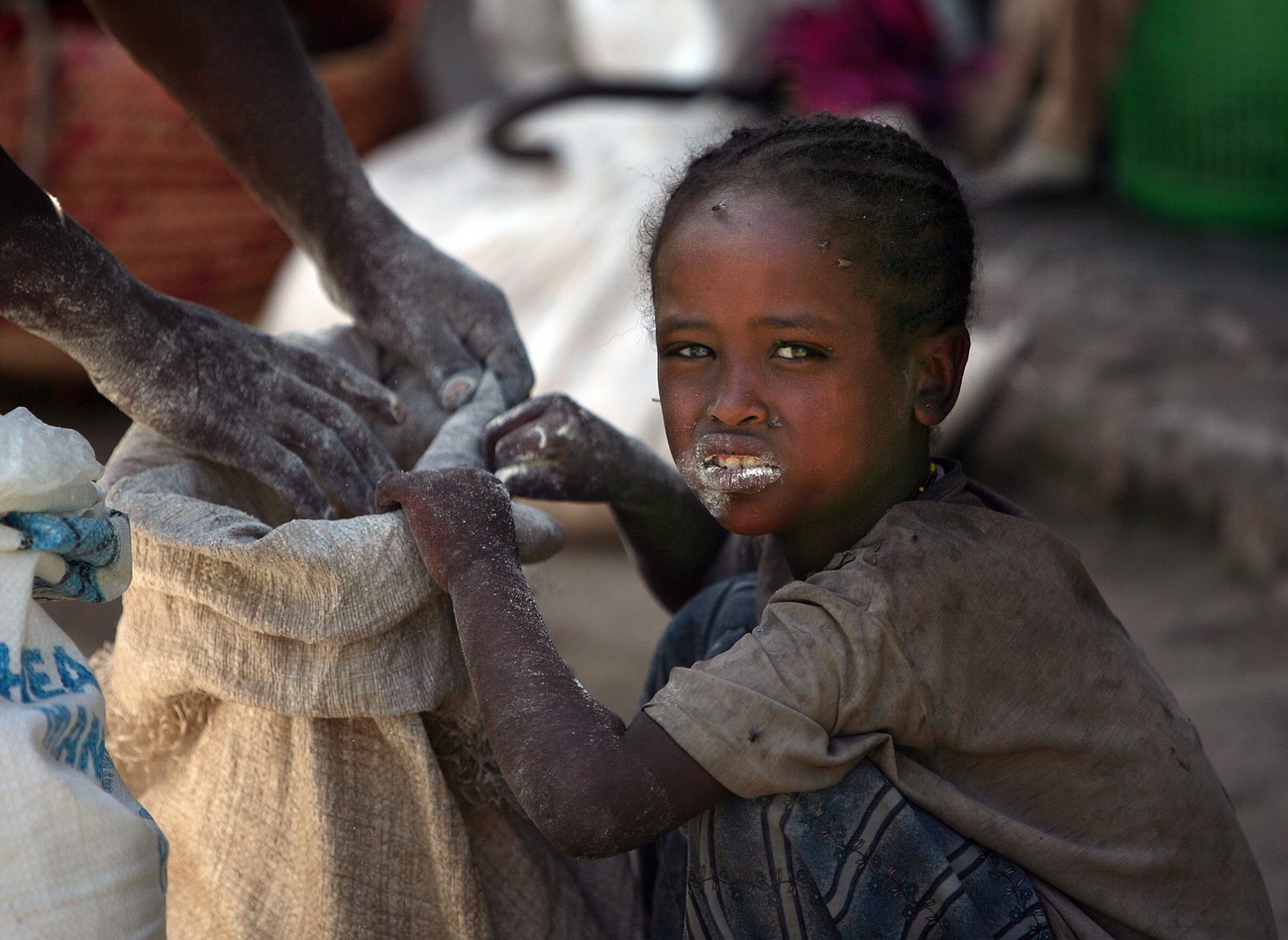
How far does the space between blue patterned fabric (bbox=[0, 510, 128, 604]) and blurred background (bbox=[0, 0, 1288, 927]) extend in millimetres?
1724

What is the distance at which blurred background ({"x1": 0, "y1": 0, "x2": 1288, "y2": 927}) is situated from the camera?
130 inches

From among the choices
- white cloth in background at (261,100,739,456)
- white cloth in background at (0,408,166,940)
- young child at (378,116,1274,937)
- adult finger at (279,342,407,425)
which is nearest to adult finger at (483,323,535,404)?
adult finger at (279,342,407,425)

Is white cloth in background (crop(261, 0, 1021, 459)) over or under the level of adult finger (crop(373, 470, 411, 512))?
under

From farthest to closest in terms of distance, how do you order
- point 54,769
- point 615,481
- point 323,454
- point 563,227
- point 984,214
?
point 563,227
point 984,214
point 615,481
point 323,454
point 54,769

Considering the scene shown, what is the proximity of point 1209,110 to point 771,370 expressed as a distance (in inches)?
116

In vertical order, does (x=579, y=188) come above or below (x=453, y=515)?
below

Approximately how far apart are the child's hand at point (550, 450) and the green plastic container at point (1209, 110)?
2774mm

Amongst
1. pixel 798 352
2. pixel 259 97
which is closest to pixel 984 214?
pixel 259 97

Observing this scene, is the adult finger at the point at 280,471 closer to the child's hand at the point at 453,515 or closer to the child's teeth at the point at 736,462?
the child's hand at the point at 453,515

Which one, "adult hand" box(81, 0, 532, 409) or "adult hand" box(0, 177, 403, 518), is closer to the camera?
"adult hand" box(0, 177, 403, 518)

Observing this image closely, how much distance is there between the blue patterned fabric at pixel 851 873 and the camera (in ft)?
4.12

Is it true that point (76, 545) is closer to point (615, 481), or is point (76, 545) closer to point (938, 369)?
point (615, 481)

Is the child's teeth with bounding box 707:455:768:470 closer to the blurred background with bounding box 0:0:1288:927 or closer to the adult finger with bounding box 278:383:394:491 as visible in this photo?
the adult finger with bounding box 278:383:394:491

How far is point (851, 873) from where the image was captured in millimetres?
1255
